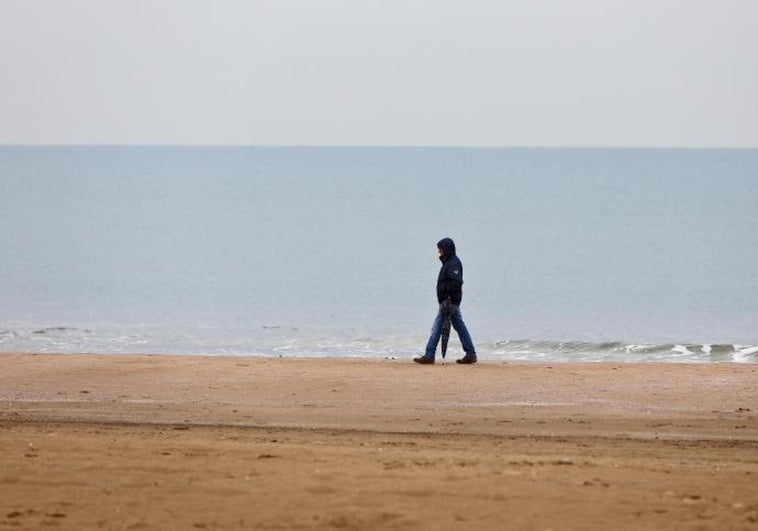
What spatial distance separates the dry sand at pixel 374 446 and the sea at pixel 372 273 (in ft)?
19.8

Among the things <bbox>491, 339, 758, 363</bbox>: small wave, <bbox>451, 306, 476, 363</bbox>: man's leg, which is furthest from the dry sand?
<bbox>491, 339, 758, 363</bbox>: small wave

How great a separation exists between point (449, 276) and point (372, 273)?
27975 millimetres

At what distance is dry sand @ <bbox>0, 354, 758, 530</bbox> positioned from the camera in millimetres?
9477

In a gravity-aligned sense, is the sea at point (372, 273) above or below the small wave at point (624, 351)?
above

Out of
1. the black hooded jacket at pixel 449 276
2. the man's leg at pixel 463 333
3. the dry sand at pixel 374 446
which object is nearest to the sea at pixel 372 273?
the man's leg at pixel 463 333

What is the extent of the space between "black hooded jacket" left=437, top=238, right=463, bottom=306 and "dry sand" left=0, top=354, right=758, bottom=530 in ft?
3.30

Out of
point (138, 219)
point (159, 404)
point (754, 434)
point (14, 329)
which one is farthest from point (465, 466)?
point (138, 219)

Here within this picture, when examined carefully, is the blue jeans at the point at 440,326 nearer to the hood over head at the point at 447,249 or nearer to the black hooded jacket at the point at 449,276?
the black hooded jacket at the point at 449,276

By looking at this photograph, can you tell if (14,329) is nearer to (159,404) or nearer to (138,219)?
(159,404)

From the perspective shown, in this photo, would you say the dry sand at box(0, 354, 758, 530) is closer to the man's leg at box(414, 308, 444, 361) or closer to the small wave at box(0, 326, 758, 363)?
the man's leg at box(414, 308, 444, 361)

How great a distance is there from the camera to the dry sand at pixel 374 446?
9.48m

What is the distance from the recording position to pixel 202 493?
994cm

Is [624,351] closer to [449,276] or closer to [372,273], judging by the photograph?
[449,276]

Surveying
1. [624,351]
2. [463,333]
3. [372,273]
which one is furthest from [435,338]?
[372,273]
